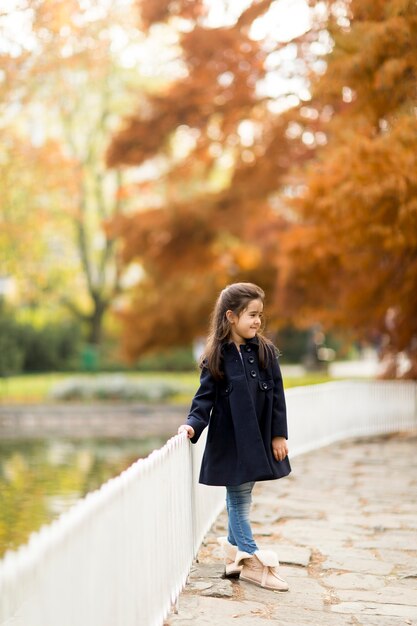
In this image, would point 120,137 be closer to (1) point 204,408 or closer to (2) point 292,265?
(2) point 292,265

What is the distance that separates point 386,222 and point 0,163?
15.6 meters

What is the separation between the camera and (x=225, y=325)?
5.32 meters

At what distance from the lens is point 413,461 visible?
1075 cm

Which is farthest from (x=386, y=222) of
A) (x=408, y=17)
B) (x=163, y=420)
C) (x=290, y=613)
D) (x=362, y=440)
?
(x=163, y=420)

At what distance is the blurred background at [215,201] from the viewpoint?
9.93 m

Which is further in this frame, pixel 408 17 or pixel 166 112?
pixel 166 112

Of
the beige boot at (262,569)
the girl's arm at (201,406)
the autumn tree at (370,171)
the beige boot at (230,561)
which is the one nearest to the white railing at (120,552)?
the girl's arm at (201,406)

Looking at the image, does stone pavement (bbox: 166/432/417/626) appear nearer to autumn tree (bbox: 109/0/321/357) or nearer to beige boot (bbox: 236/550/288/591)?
beige boot (bbox: 236/550/288/591)

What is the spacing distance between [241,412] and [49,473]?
8.32 m

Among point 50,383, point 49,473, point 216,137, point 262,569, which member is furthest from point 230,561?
point 50,383

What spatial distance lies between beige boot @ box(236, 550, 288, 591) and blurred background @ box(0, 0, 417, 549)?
3.56 meters

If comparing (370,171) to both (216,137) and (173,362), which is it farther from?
(173,362)

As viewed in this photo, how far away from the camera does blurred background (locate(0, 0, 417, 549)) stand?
993cm

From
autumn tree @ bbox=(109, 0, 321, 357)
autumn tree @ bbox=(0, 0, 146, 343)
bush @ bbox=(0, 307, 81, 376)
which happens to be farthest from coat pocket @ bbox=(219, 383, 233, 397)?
bush @ bbox=(0, 307, 81, 376)
